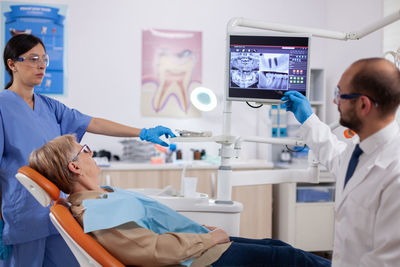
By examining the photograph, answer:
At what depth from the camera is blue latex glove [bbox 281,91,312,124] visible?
1496 millimetres

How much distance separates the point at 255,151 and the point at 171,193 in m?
1.82

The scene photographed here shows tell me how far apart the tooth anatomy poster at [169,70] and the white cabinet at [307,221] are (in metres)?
1.21

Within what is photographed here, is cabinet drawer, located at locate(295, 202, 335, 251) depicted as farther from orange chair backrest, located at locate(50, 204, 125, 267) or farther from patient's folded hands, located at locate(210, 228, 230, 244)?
orange chair backrest, located at locate(50, 204, 125, 267)

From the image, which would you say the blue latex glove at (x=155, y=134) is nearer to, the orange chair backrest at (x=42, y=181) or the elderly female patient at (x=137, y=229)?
the elderly female patient at (x=137, y=229)

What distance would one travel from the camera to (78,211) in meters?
1.30

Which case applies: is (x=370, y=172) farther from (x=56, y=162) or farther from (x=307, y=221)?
(x=307, y=221)

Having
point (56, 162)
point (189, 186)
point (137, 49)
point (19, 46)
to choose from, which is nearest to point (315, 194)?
point (189, 186)

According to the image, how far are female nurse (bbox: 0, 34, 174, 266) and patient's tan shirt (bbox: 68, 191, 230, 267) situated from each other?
0.31m

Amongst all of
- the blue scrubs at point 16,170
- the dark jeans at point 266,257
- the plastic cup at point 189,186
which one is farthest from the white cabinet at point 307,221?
the blue scrubs at point 16,170

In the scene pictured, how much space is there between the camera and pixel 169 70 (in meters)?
3.44

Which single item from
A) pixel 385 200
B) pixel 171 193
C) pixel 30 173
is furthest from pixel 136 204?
pixel 385 200

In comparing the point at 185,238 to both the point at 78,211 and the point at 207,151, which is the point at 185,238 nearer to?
the point at 78,211

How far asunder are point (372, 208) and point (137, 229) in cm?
73

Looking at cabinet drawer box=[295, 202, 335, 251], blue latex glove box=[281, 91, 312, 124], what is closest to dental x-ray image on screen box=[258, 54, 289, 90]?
blue latex glove box=[281, 91, 312, 124]
